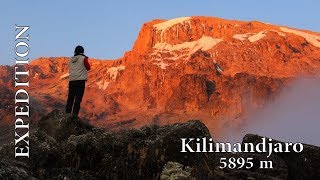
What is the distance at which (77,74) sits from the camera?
57.2 feet

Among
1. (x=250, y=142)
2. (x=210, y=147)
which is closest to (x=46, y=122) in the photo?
(x=210, y=147)

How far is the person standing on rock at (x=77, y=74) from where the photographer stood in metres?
17.3

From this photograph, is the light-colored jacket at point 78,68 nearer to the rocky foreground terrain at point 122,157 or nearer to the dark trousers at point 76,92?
the dark trousers at point 76,92

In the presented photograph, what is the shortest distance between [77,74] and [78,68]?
0.73ft

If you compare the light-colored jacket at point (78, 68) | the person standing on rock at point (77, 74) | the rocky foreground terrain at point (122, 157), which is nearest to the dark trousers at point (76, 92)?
the person standing on rock at point (77, 74)

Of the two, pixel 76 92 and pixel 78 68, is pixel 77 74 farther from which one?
pixel 76 92

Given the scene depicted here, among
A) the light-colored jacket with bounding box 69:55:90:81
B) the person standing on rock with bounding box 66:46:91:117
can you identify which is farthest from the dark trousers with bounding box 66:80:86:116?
the light-colored jacket with bounding box 69:55:90:81

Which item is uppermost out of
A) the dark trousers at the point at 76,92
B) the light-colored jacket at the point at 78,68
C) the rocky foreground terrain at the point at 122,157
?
the light-colored jacket at the point at 78,68

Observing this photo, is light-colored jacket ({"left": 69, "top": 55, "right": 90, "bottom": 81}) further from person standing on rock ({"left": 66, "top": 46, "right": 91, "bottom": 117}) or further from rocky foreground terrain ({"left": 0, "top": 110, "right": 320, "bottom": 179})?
rocky foreground terrain ({"left": 0, "top": 110, "right": 320, "bottom": 179})

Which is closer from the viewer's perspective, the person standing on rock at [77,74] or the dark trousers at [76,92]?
the person standing on rock at [77,74]

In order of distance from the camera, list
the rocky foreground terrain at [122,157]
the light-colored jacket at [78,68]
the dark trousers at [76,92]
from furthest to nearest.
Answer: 1. the dark trousers at [76,92]
2. the light-colored jacket at [78,68]
3. the rocky foreground terrain at [122,157]

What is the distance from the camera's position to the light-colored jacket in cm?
1731

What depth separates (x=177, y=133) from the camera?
12422mm

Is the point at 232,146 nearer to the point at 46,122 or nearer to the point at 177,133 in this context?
the point at 177,133
